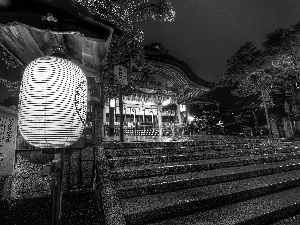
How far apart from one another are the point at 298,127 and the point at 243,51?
11.0 metres

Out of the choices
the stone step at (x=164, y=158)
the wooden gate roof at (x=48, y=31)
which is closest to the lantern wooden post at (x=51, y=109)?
the wooden gate roof at (x=48, y=31)

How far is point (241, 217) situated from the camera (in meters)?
3.36

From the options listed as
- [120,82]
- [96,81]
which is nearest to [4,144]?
[96,81]

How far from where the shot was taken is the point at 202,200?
3621mm

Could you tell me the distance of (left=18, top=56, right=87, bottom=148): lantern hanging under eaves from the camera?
6.77 feet

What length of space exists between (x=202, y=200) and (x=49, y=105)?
11.0 ft

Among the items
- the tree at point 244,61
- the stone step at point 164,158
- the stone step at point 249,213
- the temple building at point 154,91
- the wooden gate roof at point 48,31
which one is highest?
the tree at point 244,61

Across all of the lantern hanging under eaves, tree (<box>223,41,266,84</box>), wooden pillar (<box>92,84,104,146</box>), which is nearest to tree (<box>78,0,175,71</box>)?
wooden pillar (<box>92,84,104,146</box>)

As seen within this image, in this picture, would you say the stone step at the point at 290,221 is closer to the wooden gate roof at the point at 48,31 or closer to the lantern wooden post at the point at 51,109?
the lantern wooden post at the point at 51,109

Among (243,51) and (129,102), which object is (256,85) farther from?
(129,102)

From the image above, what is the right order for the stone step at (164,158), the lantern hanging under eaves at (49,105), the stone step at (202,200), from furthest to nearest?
the stone step at (164,158)
the stone step at (202,200)
the lantern hanging under eaves at (49,105)

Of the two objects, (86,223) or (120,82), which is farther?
(120,82)

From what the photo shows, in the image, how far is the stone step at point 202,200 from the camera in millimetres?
3169

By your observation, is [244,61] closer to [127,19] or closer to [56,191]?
[127,19]
